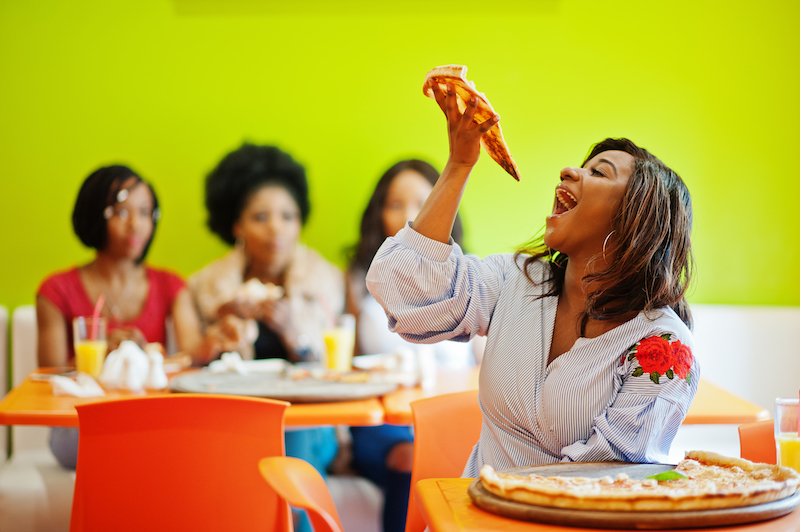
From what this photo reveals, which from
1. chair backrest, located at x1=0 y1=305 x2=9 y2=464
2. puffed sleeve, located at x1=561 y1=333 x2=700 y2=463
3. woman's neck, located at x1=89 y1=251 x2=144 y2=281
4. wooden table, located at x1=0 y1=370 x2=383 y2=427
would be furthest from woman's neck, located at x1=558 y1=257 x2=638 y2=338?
chair backrest, located at x1=0 y1=305 x2=9 y2=464

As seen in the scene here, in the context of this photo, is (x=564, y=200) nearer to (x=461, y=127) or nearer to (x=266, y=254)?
(x=461, y=127)

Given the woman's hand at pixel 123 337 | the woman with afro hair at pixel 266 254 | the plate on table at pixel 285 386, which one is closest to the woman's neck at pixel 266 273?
the woman with afro hair at pixel 266 254

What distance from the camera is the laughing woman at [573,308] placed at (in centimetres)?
116

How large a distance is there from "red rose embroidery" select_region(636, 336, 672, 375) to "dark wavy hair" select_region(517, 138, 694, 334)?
0.08 meters

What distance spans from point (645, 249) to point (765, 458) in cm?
57

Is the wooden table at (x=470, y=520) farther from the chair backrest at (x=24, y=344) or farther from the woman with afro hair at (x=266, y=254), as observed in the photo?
the chair backrest at (x=24, y=344)

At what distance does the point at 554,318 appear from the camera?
1.32 meters

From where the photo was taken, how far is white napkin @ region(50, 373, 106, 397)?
2043mm

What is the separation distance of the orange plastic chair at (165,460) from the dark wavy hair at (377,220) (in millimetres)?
1844

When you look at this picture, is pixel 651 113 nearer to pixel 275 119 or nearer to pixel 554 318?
pixel 275 119

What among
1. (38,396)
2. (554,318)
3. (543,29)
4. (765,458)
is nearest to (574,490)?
(554,318)

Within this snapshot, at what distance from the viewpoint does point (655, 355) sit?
1146mm

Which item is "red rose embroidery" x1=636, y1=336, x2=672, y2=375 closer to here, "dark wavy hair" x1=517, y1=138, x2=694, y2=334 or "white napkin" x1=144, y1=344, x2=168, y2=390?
"dark wavy hair" x1=517, y1=138, x2=694, y2=334

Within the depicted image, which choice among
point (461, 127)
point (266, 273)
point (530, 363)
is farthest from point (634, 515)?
point (266, 273)
